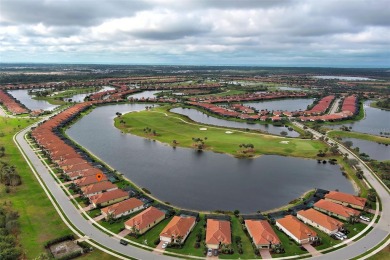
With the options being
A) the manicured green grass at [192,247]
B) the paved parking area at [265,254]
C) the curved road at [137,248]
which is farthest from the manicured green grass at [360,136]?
the manicured green grass at [192,247]

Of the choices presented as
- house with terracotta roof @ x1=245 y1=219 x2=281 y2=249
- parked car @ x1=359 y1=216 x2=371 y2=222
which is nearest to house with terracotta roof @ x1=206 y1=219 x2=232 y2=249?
house with terracotta roof @ x1=245 y1=219 x2=281 y2=249

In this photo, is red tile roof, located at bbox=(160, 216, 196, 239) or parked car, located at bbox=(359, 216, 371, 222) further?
parked car, located at bbox=(359, 216, 371, 222)

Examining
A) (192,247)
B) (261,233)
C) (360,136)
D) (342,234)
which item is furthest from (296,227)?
(360,136)

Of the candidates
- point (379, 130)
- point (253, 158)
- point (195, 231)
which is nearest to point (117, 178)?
point (195, 231)

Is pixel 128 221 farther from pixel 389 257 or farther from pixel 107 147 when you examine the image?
pixel 107 147

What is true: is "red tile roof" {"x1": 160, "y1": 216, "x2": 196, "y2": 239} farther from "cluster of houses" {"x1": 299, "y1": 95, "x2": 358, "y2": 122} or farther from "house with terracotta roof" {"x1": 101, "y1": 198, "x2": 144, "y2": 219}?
"cluster of houses" {"x1": 299, "y1": 95, "x2": 358, "y2": 122}

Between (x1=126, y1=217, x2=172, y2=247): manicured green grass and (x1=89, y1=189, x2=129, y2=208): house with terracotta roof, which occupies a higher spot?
(x1=89, y1=189, x2=129, y2=208): house with terracotta roof

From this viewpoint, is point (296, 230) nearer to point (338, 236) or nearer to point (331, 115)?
point (338, 236)
